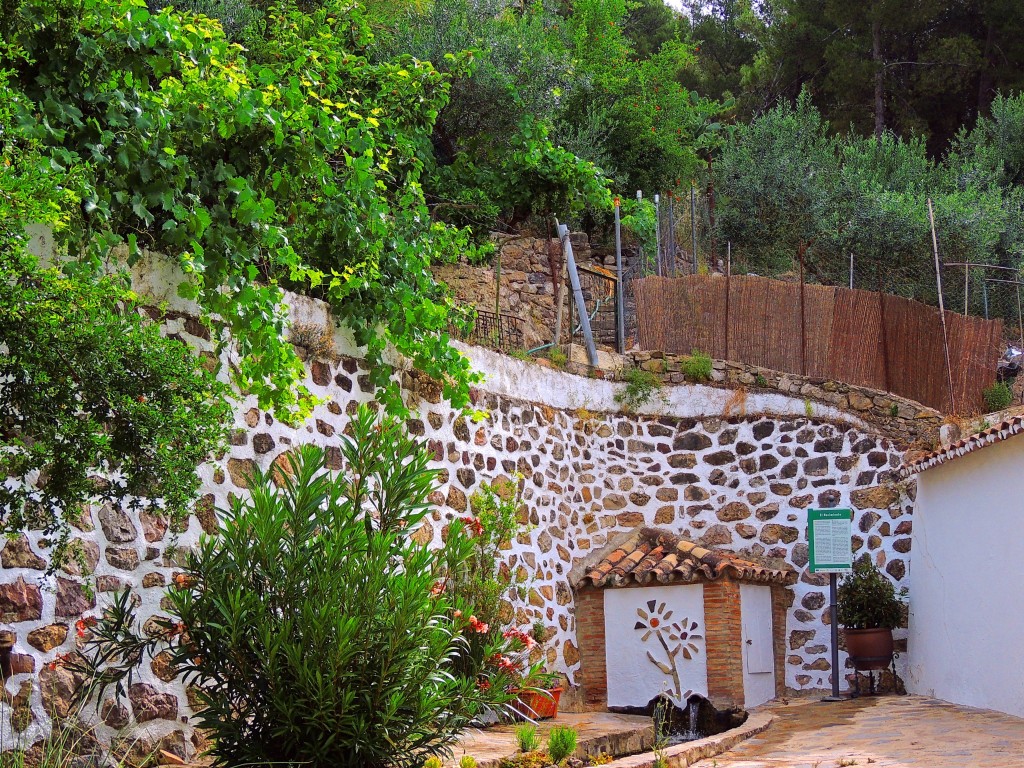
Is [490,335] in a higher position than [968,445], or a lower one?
higher

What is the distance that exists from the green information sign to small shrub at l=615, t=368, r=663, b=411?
79.9 inches

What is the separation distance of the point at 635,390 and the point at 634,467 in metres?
0.80

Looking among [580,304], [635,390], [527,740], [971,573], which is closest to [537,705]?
[527,740]

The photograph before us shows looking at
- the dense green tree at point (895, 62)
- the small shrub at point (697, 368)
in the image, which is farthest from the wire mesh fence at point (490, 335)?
Result: the dense green tree at point (895, 62)

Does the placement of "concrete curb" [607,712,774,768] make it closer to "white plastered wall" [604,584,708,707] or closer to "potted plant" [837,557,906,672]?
"white plastered wall" [604,584,708,707]

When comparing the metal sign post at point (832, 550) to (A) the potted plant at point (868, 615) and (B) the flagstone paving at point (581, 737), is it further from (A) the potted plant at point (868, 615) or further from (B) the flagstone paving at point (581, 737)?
(B) the flagstone paving at point (581, 737)

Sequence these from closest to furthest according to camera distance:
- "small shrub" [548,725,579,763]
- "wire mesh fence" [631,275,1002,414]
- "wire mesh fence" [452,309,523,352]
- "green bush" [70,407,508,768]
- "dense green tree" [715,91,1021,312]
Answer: "green bush" [70,407,508,768] < "small shrub" [548,725,579,763] < "wire mesh fence" [452,309,523,352] < "wire mesh fence" [631,275,1002,414] < "dense green tree" [715,91,1021,312]

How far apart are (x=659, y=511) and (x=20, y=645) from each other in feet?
23.7

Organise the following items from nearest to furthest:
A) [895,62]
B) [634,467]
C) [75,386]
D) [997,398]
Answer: [75,386] < [634,467] < [997,398] < [895,62]

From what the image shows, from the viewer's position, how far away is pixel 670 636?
10.0 metres

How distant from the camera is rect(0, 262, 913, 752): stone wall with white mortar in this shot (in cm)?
881

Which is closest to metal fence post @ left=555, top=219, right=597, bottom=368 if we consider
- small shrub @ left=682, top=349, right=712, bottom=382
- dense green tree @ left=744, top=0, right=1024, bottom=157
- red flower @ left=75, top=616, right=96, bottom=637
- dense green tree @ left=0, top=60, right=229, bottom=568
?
small shrub @ left=682, top=349, right=712, bottom=382

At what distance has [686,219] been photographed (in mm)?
18906

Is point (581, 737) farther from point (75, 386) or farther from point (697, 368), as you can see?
point (697, 368)
